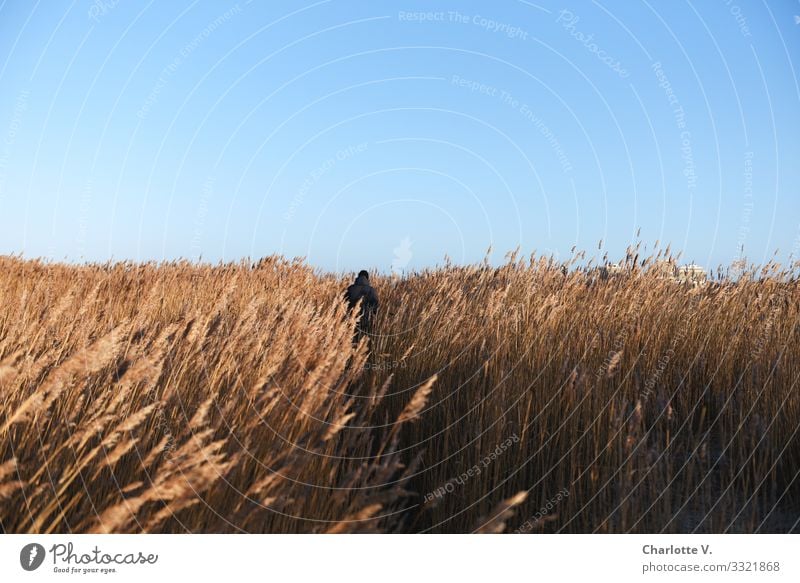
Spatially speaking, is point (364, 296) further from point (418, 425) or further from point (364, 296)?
point (418, 425)

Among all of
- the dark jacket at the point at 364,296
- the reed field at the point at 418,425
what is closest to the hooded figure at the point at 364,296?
the dark jacket at the point at 364,296

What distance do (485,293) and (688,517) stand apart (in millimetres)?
3713

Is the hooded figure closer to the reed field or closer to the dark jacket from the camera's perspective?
the dark jacket

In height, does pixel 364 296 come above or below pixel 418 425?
above

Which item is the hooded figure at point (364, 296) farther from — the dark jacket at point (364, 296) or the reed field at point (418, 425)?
the reed field at point (418, 425)

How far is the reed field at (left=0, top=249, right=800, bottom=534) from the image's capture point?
6.03 ft

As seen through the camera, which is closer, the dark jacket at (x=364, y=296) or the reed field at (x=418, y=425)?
the reed field at (x=418, y=425)

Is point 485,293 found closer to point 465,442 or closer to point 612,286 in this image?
point 612,286

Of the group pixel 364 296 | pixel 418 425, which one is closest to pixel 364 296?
pixel 364 296

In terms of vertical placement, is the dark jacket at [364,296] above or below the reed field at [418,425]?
above

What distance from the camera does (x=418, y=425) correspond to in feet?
11.5

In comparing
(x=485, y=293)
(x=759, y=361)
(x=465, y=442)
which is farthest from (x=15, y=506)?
(x=485, y=293)

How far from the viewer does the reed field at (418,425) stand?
184cm
